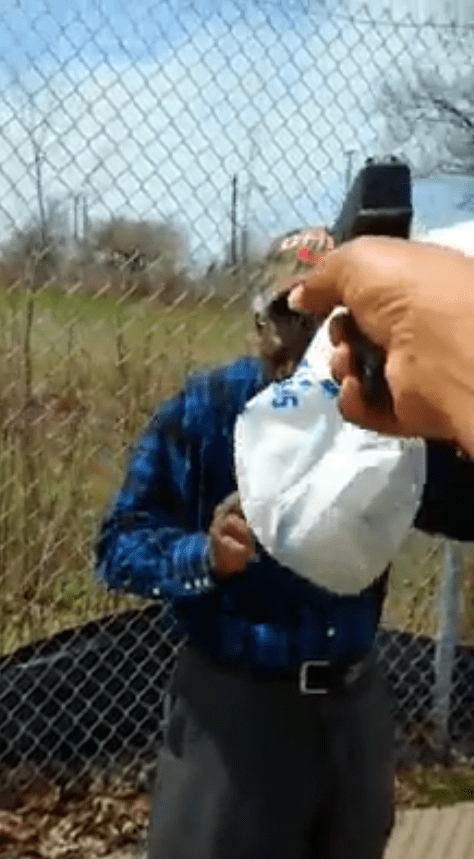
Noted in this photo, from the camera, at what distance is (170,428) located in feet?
9.22

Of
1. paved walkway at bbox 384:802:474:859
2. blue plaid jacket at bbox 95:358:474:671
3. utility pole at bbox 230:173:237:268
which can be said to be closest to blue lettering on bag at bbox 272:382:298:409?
blue plaid jacket at bbox 95:358:474:671

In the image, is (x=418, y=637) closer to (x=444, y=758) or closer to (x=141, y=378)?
(x=444, y=758)

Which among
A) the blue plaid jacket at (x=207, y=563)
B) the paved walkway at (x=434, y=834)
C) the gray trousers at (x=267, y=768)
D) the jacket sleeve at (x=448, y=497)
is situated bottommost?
the paved walkway at (x=434, y=834)

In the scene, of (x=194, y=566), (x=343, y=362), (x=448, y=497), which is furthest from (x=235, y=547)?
(x=343, y=362)

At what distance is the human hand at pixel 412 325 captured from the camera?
0.98 meters

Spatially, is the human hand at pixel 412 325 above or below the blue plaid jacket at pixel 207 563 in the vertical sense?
above

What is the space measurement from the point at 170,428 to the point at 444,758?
2536 mm

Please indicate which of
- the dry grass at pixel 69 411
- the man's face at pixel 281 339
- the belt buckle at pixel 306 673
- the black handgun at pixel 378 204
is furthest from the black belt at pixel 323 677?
the dry grass at pixel 69 411

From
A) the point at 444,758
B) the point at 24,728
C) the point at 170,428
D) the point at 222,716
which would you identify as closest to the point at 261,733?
the point at 222,716

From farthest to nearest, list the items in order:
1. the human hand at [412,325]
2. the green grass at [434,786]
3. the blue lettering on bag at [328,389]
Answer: the green grass at [434,786], the blue lettering on bag at [328,389], the human hand at [412,325]

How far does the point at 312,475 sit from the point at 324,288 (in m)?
0.93

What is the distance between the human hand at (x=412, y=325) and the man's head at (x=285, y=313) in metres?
1.21

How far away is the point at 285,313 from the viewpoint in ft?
8.08

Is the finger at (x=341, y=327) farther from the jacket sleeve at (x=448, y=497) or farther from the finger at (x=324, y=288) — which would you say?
the jacket sleeve at (x=448, y=497)
